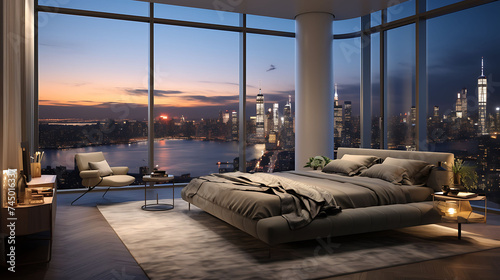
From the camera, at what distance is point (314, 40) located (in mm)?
7738

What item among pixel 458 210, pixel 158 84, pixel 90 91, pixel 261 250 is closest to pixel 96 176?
pixel 90 91

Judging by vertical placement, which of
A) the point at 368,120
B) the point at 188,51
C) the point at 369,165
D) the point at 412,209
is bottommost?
the point at 412,209

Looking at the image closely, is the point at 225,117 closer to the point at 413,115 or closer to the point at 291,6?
the point at 291,6

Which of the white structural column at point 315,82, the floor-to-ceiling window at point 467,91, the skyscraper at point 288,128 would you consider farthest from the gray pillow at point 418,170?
the skyscraper at point 288,128

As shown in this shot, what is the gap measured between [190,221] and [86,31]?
4.29m

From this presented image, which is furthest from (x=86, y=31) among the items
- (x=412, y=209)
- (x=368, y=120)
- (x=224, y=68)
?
(x=412, y=209)

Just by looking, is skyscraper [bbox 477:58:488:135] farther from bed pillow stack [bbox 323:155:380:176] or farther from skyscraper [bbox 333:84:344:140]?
skyscraper [bbox 333:84:344:140]

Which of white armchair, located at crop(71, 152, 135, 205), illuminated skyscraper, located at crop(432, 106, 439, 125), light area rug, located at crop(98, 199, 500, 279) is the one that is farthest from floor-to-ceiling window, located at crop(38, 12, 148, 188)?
illuminated skyscraper, located at crop(432, 106, 439, 125)

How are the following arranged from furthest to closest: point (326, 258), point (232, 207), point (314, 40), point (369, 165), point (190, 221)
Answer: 1. point (314, 40)
2. point (369, 165)
3. point (190, 221)
4. point (232, 207)
5. point (326, 258)

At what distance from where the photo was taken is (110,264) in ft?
11.1

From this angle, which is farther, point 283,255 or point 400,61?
point 400,61

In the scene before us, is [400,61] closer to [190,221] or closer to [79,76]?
[190,221]

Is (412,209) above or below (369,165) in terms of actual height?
below

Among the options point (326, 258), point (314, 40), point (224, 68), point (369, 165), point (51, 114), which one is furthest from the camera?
point (224, 68)
